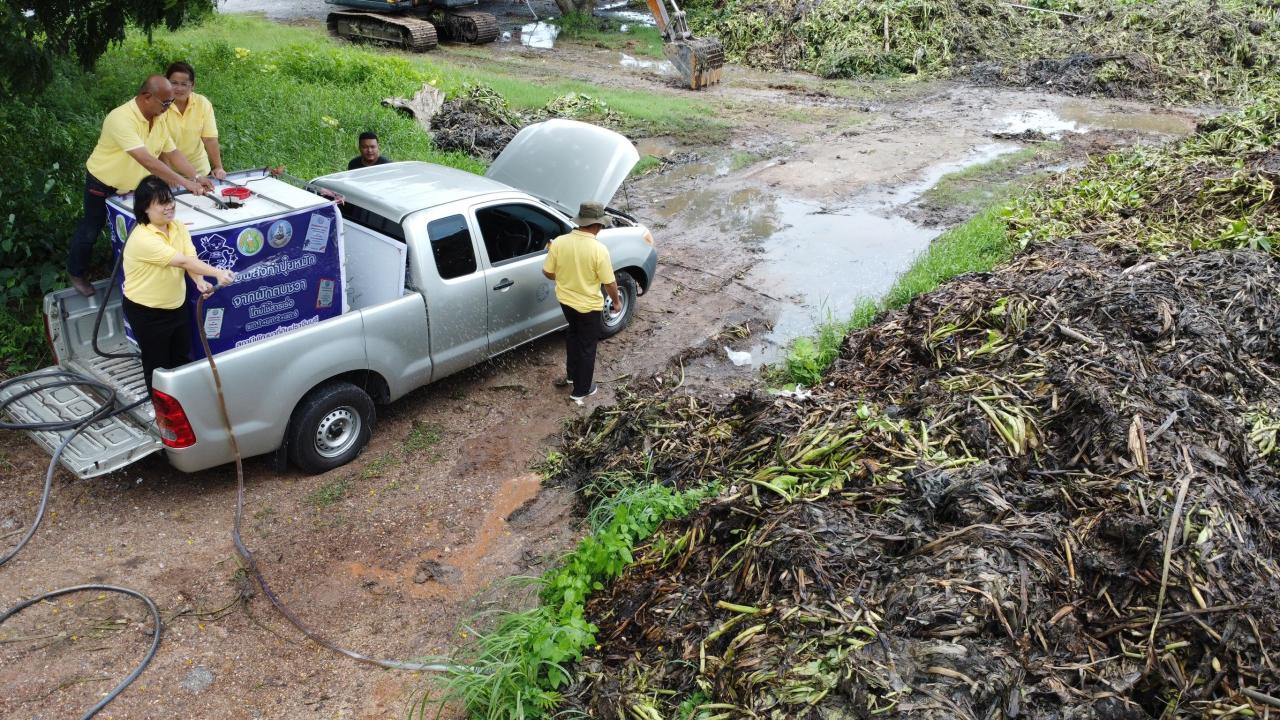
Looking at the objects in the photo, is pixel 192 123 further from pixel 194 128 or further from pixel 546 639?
pixel 546 639

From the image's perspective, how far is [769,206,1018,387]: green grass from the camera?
811cm

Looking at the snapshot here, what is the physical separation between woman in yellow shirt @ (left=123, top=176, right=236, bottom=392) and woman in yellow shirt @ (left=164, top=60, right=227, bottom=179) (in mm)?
1517

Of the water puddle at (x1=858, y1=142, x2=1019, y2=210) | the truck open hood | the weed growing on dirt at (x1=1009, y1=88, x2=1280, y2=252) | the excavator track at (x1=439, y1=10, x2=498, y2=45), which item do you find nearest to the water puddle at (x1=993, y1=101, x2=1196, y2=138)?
the water puddle at (x1=858, y1=142, x2=1019, y2=210)

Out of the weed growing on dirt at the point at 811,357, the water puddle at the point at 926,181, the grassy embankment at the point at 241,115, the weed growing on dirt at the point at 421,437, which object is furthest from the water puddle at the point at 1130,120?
the weed growing on dirt at the point at 421,437

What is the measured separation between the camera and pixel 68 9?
8008mm

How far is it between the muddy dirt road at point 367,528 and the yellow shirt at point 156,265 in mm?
1401

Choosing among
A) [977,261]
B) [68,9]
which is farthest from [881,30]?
[68,9]

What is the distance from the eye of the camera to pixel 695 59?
1858 centimetres

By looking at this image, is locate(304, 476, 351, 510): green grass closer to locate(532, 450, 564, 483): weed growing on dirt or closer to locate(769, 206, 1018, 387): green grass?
locate(532, 450, 564, 483): weed growing on dirt

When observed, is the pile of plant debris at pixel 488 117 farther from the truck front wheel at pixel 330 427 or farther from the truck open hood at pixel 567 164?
the truck front wheel at pixel 330 427

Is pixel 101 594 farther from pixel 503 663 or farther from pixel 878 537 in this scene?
pixel 878 537

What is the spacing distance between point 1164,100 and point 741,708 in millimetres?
18539

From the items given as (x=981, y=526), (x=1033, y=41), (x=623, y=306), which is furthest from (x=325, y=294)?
(x=1033, y=41)

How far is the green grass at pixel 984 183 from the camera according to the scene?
1266 cm
